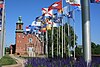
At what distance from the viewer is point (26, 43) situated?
114 m

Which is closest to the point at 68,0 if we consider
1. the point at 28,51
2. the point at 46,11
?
the point at 46,11

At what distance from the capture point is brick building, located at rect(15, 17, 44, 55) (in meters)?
112

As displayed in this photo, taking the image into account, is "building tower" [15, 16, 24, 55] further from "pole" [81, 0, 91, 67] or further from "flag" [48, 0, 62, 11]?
"pole" [81, 0, 91, 67]

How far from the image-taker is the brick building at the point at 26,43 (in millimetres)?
111750

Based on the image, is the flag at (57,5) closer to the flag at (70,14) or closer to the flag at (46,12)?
the flag at (70,14)

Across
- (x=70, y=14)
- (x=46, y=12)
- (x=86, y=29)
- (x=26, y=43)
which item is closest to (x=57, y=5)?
(x=70, y=14)

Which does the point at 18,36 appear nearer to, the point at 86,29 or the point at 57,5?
the point at 57,5

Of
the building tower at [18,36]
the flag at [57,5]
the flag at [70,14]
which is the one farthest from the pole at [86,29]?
the building tower at [18,36]

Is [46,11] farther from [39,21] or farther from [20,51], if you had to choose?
[20,51]

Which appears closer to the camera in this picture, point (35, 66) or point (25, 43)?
point (35, 66)

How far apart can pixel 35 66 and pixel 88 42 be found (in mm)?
2356

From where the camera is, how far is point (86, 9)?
1126 cm

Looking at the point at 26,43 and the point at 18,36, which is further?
the point at 26,43

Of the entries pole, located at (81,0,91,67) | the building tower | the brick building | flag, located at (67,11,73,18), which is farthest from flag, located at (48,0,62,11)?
the building tower
